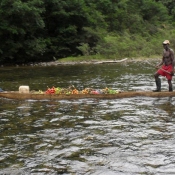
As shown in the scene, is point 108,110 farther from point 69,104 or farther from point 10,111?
point 10,111

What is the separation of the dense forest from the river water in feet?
78.3

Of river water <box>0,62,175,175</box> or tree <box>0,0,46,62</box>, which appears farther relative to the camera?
tree <box>0,0,46,62</box>

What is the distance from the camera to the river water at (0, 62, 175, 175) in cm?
701

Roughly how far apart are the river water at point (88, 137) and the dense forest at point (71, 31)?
2387cm

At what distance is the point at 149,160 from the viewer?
7.32 m

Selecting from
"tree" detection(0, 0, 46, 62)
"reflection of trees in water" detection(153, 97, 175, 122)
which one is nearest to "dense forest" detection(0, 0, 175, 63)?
"tree" detection(0, 0, 46, 62)

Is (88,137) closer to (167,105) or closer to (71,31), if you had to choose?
(167,105)

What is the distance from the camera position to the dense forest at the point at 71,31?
123 ft

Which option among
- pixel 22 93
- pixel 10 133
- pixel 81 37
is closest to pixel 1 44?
pixel 81 37

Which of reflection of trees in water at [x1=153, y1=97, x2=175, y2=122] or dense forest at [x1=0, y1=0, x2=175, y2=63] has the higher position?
dense forest at [x1=0, y1=0, x2=175, y2=63]

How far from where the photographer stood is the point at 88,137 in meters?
9.04

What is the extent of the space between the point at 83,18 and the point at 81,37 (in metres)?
2.73

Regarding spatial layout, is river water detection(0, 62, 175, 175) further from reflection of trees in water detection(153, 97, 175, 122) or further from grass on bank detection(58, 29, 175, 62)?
grass on bank detection(58, 29, 175, 62)

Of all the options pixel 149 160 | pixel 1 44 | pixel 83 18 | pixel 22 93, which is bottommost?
pixel 149 160
